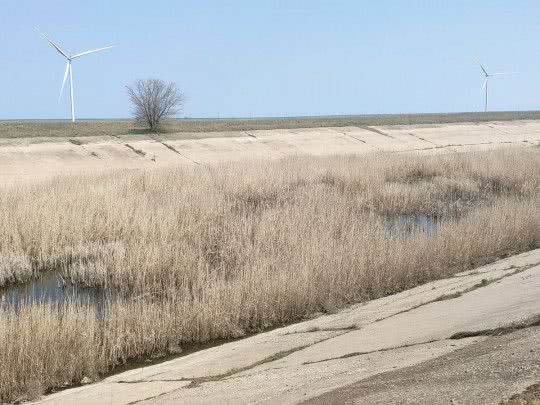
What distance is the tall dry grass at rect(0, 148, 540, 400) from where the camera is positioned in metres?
7.82

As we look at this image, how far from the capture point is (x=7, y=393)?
6.75 metres

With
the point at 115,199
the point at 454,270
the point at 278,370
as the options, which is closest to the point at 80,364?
the point at 278,370

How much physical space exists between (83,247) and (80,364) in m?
5.69

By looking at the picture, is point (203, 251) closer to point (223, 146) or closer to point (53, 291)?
point (53, 291)

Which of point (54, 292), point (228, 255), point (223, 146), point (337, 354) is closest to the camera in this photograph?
point (337, 354)

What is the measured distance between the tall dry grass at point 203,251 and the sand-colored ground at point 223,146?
6.75 metres

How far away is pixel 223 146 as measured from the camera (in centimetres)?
3356

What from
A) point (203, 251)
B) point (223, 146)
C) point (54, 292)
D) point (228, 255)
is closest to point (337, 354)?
point (228, 255)

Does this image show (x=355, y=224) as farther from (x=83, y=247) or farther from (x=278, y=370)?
(x=278, y=370)

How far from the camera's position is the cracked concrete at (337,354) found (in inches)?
214

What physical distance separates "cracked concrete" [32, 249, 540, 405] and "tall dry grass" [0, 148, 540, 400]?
0.56 meters

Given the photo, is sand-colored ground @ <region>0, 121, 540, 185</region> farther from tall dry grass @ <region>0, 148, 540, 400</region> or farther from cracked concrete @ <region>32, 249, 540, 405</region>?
cracked concrete @ <region>32, 249, 540, 405</region>

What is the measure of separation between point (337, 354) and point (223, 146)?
27.5 meters

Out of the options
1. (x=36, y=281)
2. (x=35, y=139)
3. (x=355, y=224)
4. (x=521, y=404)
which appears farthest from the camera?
(x=35, y=139)
